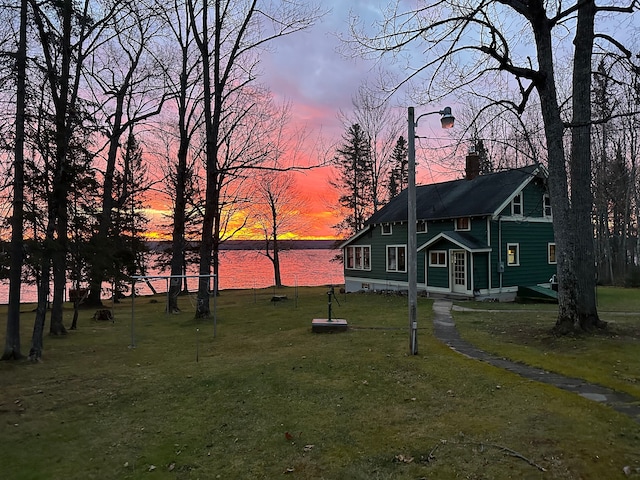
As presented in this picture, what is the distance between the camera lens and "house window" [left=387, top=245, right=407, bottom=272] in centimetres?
2569

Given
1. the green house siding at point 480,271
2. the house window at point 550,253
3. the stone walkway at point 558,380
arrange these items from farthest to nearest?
the house window at point 550,253 → the green house siding at point 480,271 → the stone walkway at point 558,380

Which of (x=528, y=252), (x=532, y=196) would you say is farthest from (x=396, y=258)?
(x=532, y=196)

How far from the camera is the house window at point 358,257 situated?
2864 cm

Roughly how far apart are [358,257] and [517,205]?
424 inches

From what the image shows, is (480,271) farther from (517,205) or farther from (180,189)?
(180,189)

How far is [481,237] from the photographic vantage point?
21.5m

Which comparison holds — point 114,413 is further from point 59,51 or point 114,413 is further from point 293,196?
point 293,196

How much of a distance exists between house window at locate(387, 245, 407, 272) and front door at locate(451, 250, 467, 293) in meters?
3.90

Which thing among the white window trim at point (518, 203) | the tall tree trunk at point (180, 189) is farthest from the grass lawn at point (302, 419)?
the white window trim at point (518, 203)

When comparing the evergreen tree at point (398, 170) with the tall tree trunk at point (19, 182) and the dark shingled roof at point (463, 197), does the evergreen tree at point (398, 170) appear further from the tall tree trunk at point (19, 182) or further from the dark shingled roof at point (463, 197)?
the tall tree trunk at point (19, 182)

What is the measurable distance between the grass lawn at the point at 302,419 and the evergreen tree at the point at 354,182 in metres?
32.6

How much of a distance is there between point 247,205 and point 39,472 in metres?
32.3

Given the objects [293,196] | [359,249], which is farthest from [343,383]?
[293,196]

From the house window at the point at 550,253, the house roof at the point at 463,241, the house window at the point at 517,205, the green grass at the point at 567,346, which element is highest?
the house window at the point at 517,205
